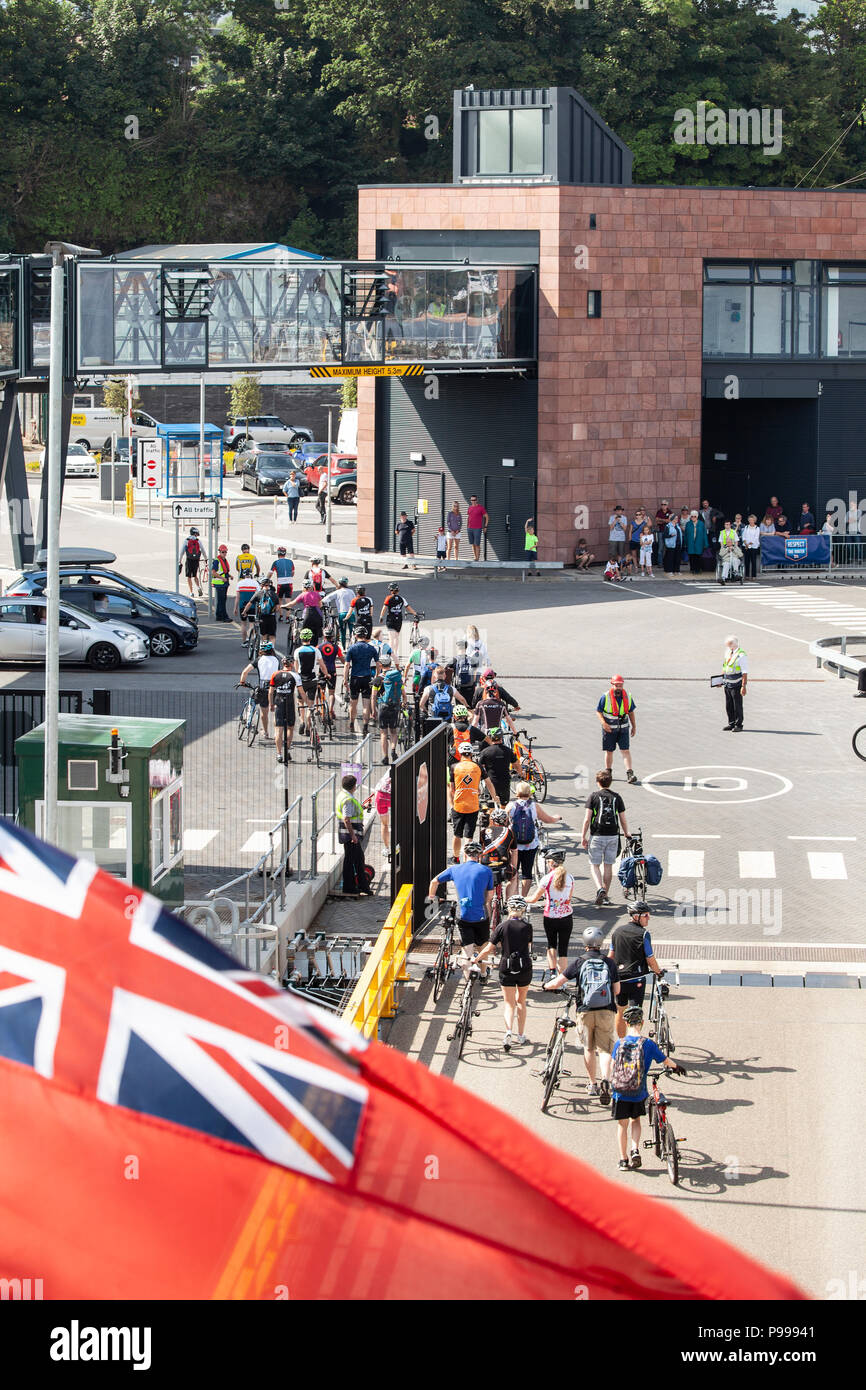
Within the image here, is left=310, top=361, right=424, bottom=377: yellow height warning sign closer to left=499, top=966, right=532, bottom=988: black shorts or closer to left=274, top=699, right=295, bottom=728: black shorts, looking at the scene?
left=274, top=699, right=295, bottom=728: black shorts

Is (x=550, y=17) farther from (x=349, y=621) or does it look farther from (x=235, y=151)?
(x=349, y=621)

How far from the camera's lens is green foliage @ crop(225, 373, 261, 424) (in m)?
78.7

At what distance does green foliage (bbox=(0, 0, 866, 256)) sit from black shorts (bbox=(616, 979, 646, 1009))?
74545mm

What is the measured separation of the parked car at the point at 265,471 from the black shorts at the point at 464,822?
44.9m

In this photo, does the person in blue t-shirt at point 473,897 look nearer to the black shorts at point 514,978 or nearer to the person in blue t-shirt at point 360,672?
the black shorts at point 514,978

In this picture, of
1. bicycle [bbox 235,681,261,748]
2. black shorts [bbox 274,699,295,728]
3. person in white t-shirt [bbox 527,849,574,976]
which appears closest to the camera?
person in white t-shirt [bbox 527,849,574,976]

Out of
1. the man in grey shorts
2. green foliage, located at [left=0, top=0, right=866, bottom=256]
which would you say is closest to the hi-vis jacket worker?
the man in grey shorts

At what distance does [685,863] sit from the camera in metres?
20.8

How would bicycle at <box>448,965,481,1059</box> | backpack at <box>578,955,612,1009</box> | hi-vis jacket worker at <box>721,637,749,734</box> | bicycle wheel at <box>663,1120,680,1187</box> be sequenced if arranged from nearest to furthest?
bicycle wheel at <box>663,1120,680,1187</box>, backpack at <box>578,955,612,1009</box>, bicycle at <box>448,965,481,1059</box>, hi-vis jacket worker at <box>721,637,749,734</box>

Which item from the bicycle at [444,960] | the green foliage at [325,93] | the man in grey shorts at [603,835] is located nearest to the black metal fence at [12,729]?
the bicycle at [444,960]

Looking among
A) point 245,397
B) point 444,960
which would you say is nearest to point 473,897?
point 444,960

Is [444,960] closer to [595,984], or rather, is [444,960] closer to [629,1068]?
[595,984]

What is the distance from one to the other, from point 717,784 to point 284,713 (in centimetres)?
593
